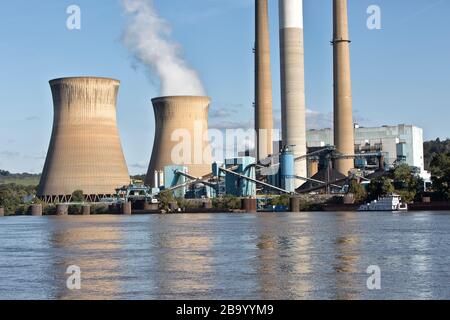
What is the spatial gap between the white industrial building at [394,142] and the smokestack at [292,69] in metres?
12.4

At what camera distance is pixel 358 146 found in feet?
341

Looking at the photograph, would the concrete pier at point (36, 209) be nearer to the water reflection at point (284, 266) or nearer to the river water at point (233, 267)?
the river water at point (233, 267)

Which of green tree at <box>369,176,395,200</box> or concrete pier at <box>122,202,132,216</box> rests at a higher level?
green tree at <box>369,176,395,200</box>

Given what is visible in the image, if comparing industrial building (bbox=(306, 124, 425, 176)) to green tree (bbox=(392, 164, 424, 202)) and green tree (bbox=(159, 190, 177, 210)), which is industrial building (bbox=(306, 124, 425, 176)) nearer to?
green tree (bbox=(392, 164, 424, 202))

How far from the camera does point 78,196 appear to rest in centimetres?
8869

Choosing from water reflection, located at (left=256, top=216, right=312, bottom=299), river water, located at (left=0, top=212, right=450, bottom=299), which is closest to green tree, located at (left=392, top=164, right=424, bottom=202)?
river water, located at (left=0, top=212, right=450, bottom=299)

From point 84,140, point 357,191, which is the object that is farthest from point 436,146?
point 84,140

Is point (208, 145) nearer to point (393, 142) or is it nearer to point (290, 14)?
point (290, 14)

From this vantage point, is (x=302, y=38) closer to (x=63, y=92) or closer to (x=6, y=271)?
(x=63, y=92)

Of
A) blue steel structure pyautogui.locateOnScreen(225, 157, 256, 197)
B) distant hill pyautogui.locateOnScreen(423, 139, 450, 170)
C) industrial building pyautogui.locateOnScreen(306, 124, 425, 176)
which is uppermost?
distant hill pyautogui.locateOnScreen(423, 139, 450, 170)

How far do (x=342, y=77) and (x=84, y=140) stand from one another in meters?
27.3

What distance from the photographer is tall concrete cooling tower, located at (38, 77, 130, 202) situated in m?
77.1

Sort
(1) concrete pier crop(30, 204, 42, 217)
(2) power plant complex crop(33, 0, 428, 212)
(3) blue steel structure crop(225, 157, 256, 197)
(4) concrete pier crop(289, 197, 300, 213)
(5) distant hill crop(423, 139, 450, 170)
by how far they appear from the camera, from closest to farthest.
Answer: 1. (2) power plant complex crop(33, 0, 428, 212)
2. (4) concrete pier crop(289, 197, 300, 213)
3. (3) blue steel structure crop(225, 157, 256, 197)
4. (1) concrete pier crop(30, 204, 42, 217)
5. (5) distant hill crop(423, 139, 450, 170)

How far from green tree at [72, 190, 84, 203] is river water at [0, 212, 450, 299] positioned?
49863mm
